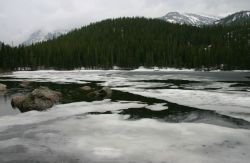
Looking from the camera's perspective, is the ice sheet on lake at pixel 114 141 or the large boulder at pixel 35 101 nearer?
the ice sheet on lake at pixel 114 141

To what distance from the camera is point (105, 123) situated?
25250 mm

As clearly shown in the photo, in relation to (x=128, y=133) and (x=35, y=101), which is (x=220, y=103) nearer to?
(x=128, y=133)

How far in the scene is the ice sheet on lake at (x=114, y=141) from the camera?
17094mm

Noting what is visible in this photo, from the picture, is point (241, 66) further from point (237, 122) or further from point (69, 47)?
point (237, 122)

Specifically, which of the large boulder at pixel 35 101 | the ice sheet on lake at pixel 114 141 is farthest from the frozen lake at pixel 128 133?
the large boulder at pixel 35 101

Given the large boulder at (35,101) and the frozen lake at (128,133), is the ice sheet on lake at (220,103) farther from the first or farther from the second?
the large boulder at (35,101)

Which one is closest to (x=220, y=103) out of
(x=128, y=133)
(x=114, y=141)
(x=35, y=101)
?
(x=128, y=133)

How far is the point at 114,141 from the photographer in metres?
20.0

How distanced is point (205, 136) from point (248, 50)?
17835 cm

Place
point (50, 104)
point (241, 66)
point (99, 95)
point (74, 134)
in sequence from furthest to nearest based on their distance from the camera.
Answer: point (241, 66), point (99, 95), point (50, 104), point (74, 134)

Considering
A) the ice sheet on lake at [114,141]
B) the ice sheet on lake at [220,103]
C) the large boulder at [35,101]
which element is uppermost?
the large boulder at [35,101]

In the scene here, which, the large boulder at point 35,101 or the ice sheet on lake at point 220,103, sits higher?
the large boulder at point 35,101

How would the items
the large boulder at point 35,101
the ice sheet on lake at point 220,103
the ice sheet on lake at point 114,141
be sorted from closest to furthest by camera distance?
the ice sheet on lake at point 114,141 < the ice sheet on lake at point 220,103 < the large boulder at point 35,101

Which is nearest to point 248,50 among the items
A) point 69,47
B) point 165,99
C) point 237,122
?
point 69,47
